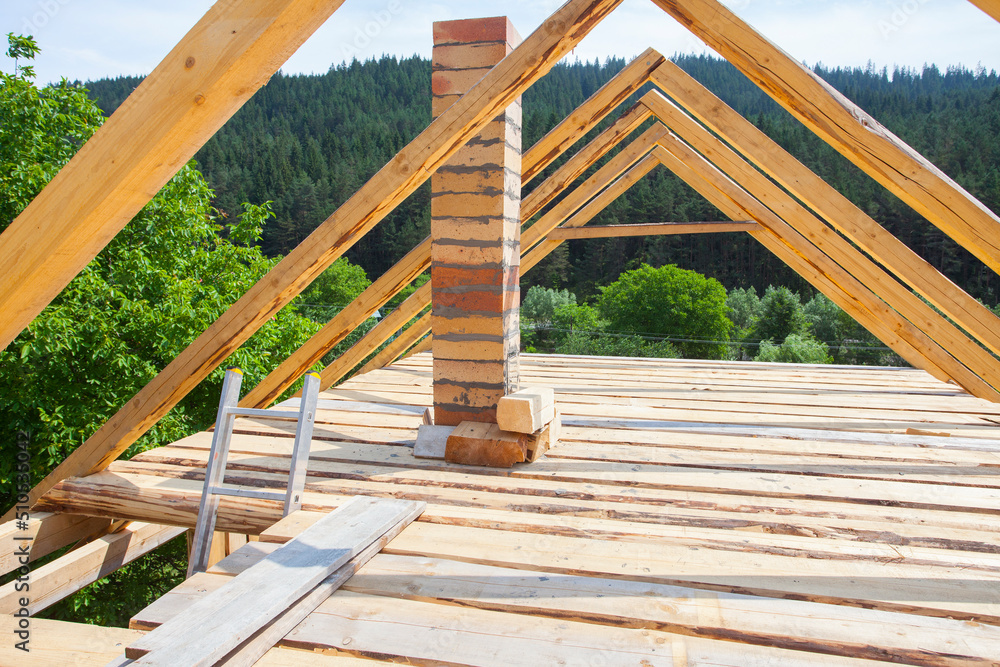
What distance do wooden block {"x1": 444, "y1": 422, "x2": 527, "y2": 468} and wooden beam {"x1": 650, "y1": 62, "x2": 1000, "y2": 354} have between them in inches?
77.0

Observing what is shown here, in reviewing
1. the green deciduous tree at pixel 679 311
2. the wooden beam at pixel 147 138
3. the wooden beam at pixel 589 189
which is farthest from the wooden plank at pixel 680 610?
the green deciduous tree at pixel 679 311

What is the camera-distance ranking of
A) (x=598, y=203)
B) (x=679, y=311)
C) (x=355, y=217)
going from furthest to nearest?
(x=679, y=311), (x=598, y=203), (x=355, y=217)

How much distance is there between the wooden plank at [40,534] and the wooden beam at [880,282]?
14.5ft

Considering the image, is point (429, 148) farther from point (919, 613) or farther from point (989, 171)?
point (989, 171)

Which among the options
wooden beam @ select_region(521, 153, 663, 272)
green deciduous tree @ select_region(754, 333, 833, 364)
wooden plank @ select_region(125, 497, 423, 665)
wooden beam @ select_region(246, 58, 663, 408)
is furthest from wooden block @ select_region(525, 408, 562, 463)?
green deciduous tree @ select_region(754, 333, 833, 364)

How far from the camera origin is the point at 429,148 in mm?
2311

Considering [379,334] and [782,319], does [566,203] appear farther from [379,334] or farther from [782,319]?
[782,319]

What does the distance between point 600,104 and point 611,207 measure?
29.5 metres

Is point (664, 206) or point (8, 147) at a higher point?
point (664, 206)

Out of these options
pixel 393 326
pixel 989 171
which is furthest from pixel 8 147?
pixel 989 171

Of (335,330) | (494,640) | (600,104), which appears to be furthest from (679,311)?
(494,640)

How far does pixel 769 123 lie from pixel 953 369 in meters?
30.3

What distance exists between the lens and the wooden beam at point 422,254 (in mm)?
3592

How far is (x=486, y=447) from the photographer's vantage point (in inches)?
105
